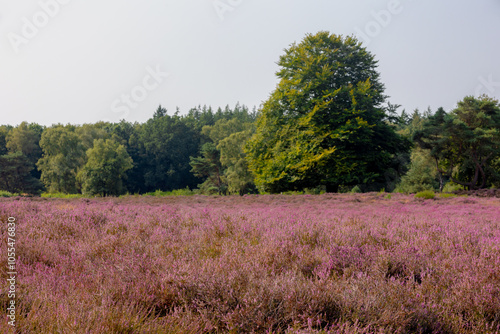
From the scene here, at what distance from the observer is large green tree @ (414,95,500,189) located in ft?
76.9

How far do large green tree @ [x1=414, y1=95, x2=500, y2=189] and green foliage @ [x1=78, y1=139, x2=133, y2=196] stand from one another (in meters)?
41.6

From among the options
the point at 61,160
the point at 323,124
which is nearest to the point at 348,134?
the point at 323,124

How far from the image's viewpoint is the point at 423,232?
4.02 meters

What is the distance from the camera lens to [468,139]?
23.2 metres

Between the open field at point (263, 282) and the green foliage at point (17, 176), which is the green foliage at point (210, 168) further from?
the open field at point (263, 282)

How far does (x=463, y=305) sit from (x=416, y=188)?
30.6m

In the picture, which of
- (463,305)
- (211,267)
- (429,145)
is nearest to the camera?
(463,305)

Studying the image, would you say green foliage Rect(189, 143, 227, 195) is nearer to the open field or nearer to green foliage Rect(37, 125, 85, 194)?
green foliage Rect(37, 125, 85, 194)

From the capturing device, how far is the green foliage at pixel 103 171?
44219mm

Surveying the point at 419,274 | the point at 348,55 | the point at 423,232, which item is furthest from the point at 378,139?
the point at 419,274

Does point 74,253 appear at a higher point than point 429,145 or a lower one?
lower

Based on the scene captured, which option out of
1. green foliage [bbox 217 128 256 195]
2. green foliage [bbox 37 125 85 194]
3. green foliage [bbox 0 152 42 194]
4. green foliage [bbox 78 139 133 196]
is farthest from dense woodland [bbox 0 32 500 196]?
green foliage [bbox 0 152 42 194]

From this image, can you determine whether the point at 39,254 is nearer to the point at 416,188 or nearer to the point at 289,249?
the point at 289,249

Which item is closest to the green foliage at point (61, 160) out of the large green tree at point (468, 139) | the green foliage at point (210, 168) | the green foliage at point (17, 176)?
the green foliage at point (17, 176)
